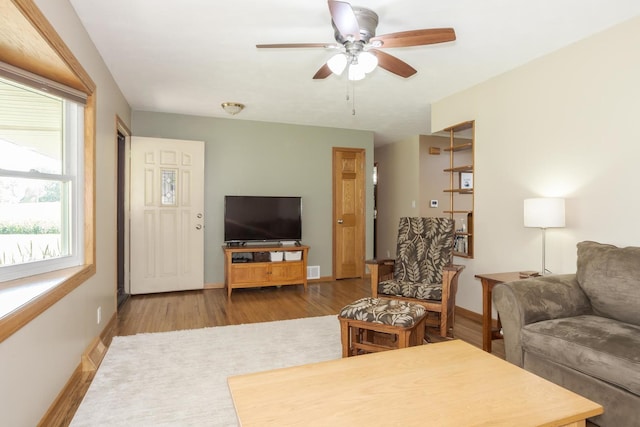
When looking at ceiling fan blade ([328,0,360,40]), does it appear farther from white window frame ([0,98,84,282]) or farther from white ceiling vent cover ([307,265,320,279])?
white ceiling vent cover ([307,265,320,279])

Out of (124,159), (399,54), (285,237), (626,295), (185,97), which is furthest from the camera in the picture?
(285,237)

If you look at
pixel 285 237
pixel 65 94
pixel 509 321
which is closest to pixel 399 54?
pixel 509 321

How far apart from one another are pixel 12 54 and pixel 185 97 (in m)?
2.37

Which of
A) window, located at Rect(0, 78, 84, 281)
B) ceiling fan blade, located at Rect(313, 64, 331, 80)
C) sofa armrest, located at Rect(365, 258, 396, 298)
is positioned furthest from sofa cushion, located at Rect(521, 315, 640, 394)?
window, located at Rect(0, 78, 84, 281)

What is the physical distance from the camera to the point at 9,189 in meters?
1.98

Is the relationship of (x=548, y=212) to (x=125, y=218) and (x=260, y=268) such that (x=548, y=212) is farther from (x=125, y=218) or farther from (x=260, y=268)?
(x=125, y=218)

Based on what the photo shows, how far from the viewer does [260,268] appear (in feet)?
16.0

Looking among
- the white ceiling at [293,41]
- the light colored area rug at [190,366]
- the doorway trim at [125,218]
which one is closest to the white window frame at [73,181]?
the white ceiling at [293,41]

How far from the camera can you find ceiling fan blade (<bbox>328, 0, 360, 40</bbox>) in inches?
71.9

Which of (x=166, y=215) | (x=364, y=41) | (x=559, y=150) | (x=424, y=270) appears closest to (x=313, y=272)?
(x=166, y=215)

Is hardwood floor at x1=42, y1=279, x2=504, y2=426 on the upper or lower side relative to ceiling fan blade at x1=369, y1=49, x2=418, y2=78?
lower

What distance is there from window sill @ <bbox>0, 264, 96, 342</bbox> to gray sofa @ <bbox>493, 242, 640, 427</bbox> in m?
2.56

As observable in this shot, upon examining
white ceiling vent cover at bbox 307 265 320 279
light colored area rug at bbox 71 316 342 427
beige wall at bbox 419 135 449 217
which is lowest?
light colored area rug at bbox 71 316 342 427

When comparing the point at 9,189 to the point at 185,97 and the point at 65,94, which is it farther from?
the point at 185,97
